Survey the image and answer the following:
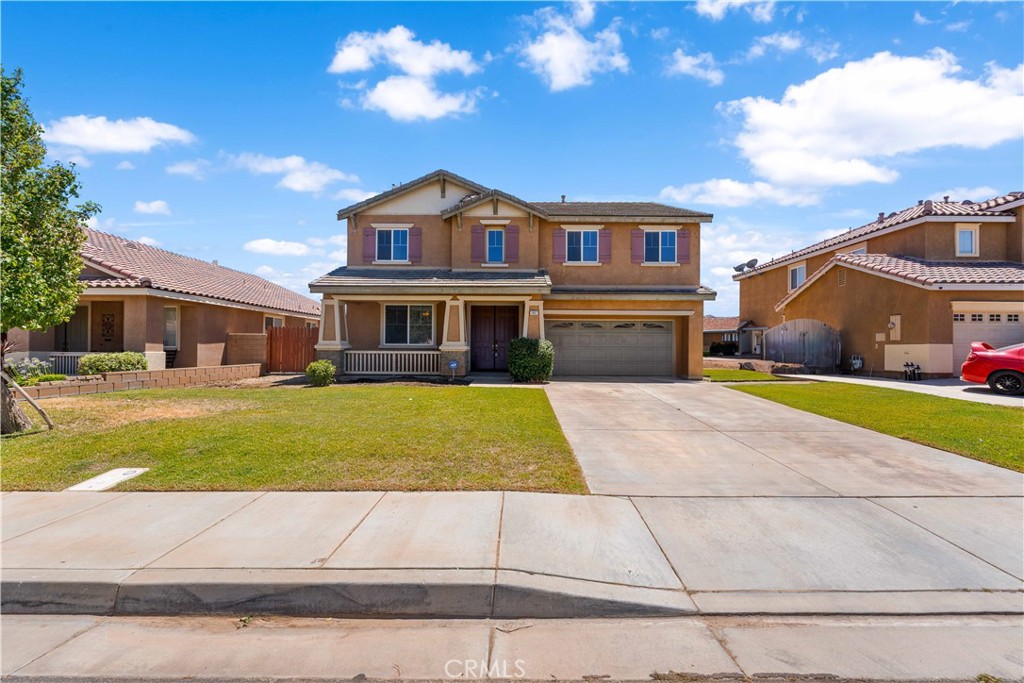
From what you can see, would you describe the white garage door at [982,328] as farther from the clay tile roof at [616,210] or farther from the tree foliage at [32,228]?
the tree foliage at [32,228]

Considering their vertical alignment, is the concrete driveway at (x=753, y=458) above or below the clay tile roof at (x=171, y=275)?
below

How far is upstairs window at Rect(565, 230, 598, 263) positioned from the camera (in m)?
20.0

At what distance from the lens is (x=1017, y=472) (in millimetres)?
6836

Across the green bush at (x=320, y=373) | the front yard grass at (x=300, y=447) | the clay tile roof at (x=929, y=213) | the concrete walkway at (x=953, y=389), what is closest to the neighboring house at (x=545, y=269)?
the green bush at (x=320, y=373)

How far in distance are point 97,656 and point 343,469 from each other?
340 centimetres

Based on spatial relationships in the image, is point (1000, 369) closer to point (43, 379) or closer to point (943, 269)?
point (943, 269)

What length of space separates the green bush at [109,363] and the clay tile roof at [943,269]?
27110mm

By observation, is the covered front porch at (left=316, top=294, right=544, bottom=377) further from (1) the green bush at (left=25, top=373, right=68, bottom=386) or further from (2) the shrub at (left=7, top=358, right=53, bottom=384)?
(2) the shrub at (left=7, top=358, right=53, bottom=384)

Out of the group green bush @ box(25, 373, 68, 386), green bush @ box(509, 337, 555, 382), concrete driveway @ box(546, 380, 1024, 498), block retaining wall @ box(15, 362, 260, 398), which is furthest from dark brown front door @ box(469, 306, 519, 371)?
green bush @ box(25, 373, 68, 386)

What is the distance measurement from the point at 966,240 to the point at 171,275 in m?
33.0

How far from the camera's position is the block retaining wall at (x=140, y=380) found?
12.6m

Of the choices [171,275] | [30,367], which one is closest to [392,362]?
[171,275]

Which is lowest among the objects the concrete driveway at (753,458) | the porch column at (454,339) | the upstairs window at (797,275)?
the concrete driveway at (753,458)

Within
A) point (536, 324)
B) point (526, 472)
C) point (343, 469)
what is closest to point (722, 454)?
point (526, 472)
